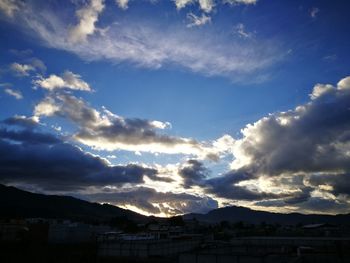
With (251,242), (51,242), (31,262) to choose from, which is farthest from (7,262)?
(251,242)

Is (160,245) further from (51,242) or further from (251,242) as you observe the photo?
(51,242)

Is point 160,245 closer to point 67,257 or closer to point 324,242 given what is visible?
point 67,257

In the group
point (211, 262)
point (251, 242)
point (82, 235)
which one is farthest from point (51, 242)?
point (211, 262)

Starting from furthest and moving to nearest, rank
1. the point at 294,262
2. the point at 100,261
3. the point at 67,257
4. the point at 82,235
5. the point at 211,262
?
1. the point at 82,235
2. the point at 67,257
3. the point at 100,261
4. the point at 211,262
5. the point at 294,262

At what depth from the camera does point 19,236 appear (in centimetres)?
10212

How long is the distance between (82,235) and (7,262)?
50417 millimetres

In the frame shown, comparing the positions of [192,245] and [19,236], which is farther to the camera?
[19,236]

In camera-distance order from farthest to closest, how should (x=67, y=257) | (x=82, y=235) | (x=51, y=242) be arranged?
(x=82, y=235)
(x=51, y=242)
(x=67, y=257)

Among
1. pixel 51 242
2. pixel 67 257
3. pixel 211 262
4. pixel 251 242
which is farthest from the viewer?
pixel 51 242

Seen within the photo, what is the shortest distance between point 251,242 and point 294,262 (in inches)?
1868

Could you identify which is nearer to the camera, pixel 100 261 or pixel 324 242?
pixel 100 261

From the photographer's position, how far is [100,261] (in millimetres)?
56031

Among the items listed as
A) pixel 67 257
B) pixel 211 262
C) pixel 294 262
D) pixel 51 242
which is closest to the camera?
pixel 294 262

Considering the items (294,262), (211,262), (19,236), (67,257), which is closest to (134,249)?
(67,257)
